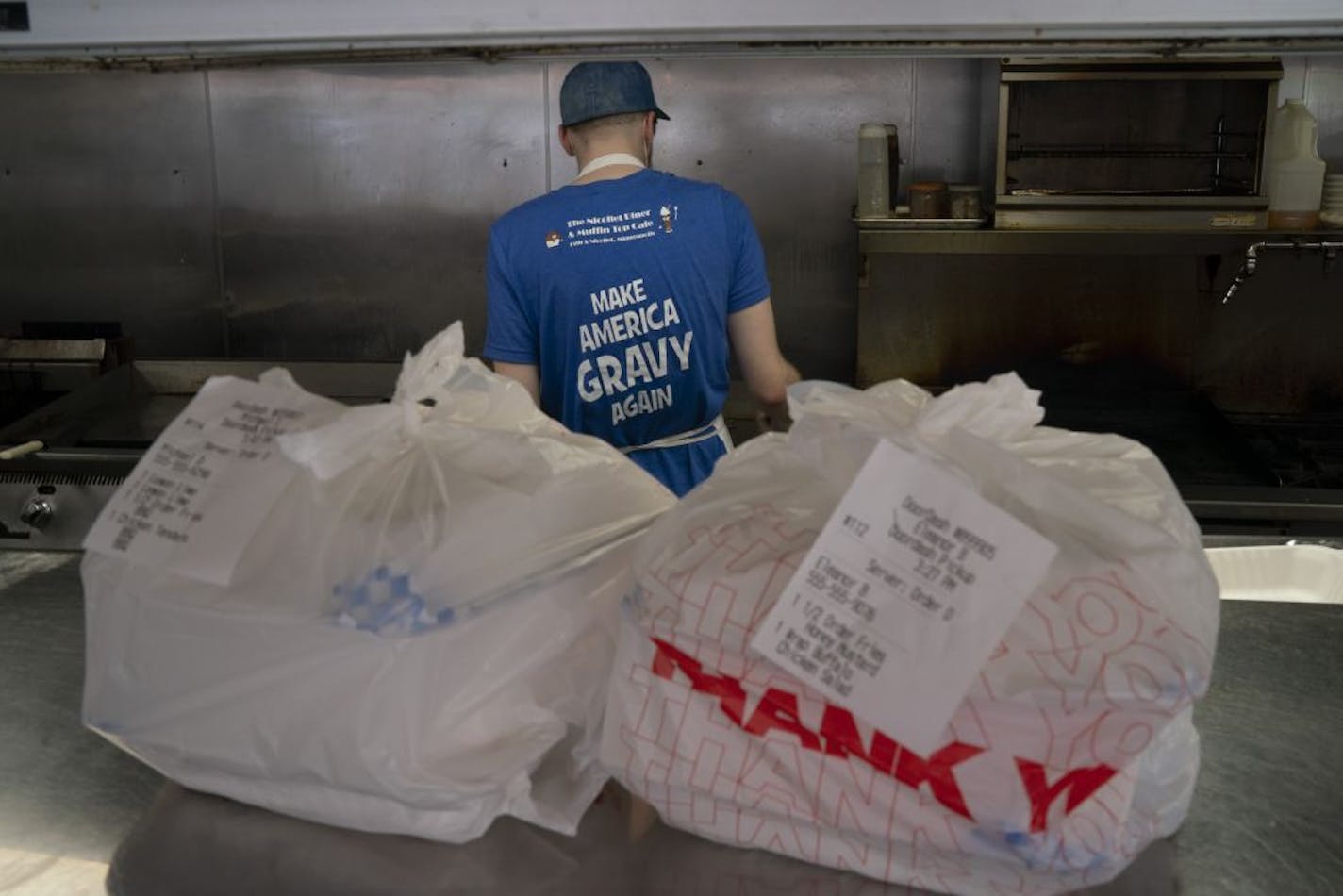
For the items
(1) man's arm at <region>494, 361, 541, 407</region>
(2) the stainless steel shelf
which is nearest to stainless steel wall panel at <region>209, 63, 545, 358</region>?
(2) the stainless steel shelf

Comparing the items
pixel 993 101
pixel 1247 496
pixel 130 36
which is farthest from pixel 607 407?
pixel 993 101

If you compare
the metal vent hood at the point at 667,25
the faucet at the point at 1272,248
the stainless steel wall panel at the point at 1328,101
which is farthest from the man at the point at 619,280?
the stainless steel wall panel at the point at 1328,101

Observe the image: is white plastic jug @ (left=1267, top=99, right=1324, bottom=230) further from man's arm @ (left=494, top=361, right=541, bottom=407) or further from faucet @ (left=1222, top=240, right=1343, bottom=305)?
man's arm @ (left=494, top=361, right=541, bottom=407)

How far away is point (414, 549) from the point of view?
0.85m

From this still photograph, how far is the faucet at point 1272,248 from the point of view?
10.3ft

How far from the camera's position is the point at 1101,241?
3.12m

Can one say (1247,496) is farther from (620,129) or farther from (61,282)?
(61,282)

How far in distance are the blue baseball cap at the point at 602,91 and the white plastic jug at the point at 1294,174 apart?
193cm

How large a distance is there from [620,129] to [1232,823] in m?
1.33

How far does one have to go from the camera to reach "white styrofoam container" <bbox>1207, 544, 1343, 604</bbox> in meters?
1.70

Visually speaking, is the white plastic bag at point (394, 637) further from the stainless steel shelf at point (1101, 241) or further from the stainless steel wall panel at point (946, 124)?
the stainless steel wall panel at point (946, 124)

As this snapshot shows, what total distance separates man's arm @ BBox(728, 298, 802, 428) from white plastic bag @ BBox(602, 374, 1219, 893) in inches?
46.5

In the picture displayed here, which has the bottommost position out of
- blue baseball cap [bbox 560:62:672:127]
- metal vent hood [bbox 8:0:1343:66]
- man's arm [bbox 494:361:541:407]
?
man's arm [bbox 494:361:541:407]

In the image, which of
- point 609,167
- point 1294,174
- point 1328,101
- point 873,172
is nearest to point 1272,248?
point 1294,174
